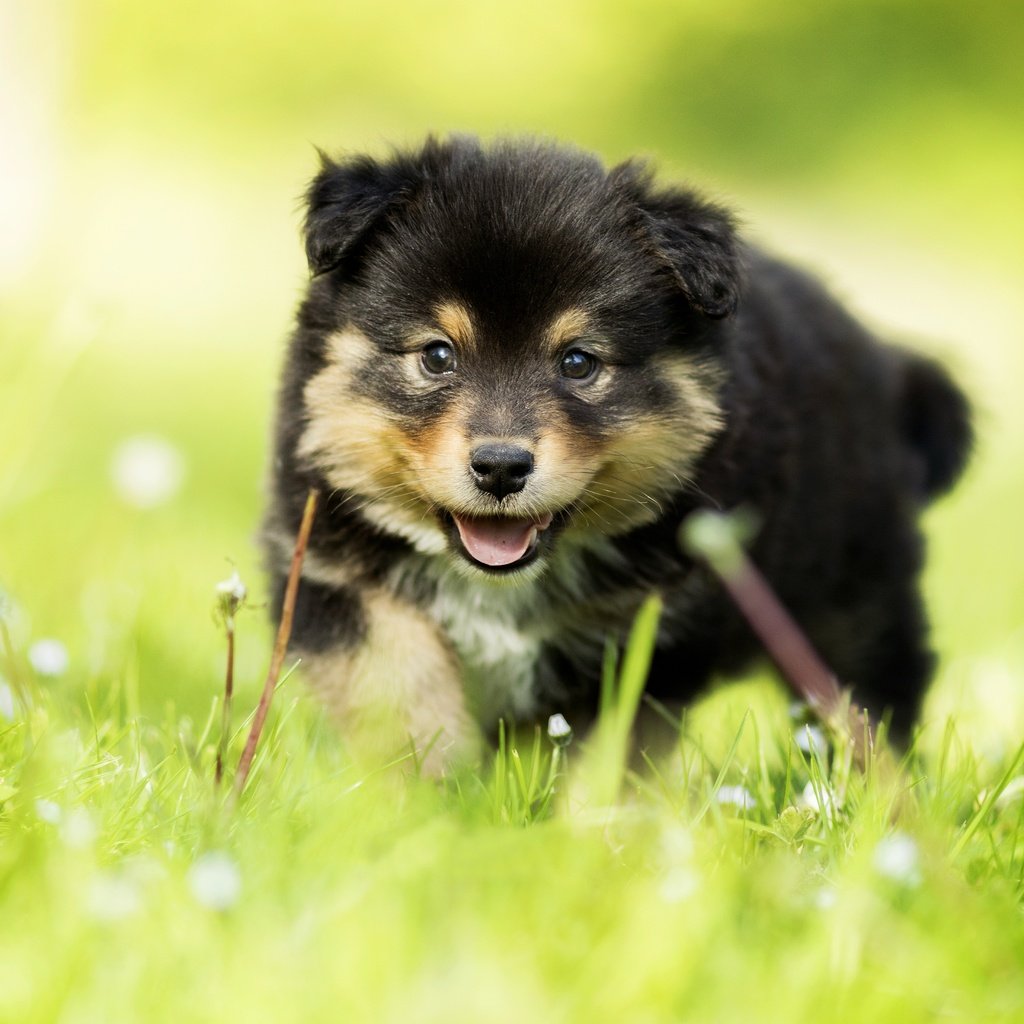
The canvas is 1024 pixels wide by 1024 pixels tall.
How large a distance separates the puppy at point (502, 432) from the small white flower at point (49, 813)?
0.96 meters

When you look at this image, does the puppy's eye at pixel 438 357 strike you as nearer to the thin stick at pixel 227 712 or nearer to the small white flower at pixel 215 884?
the thin stick at pixel 227 712

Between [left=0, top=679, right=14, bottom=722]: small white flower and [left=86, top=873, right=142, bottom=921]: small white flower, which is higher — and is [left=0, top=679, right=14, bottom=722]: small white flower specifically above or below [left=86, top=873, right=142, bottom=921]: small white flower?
below

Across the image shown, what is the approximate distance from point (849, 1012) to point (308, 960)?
2.03ft

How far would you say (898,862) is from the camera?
1959mm

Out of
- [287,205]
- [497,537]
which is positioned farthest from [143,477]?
[287,205]

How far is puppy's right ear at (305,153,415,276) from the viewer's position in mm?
3037

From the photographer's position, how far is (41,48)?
277 inches

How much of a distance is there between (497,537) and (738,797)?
2.54 feet

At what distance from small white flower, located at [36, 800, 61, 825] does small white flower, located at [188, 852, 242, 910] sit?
1.10 ft

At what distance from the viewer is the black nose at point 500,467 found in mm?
2824

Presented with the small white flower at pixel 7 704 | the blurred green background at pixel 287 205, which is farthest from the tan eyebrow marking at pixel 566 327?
the small white flower at pixel 7 704

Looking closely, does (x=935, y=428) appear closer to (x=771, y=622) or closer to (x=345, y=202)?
(x=771, y=622)

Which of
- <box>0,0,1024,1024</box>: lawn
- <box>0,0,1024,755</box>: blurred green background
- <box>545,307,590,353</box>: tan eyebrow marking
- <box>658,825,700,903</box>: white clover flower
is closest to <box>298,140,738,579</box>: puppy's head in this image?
<box>545,307,590,353</box>: tan eyebrow marking

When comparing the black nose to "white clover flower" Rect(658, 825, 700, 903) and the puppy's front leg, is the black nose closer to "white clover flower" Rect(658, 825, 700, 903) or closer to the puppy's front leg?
the puppy's front leg
